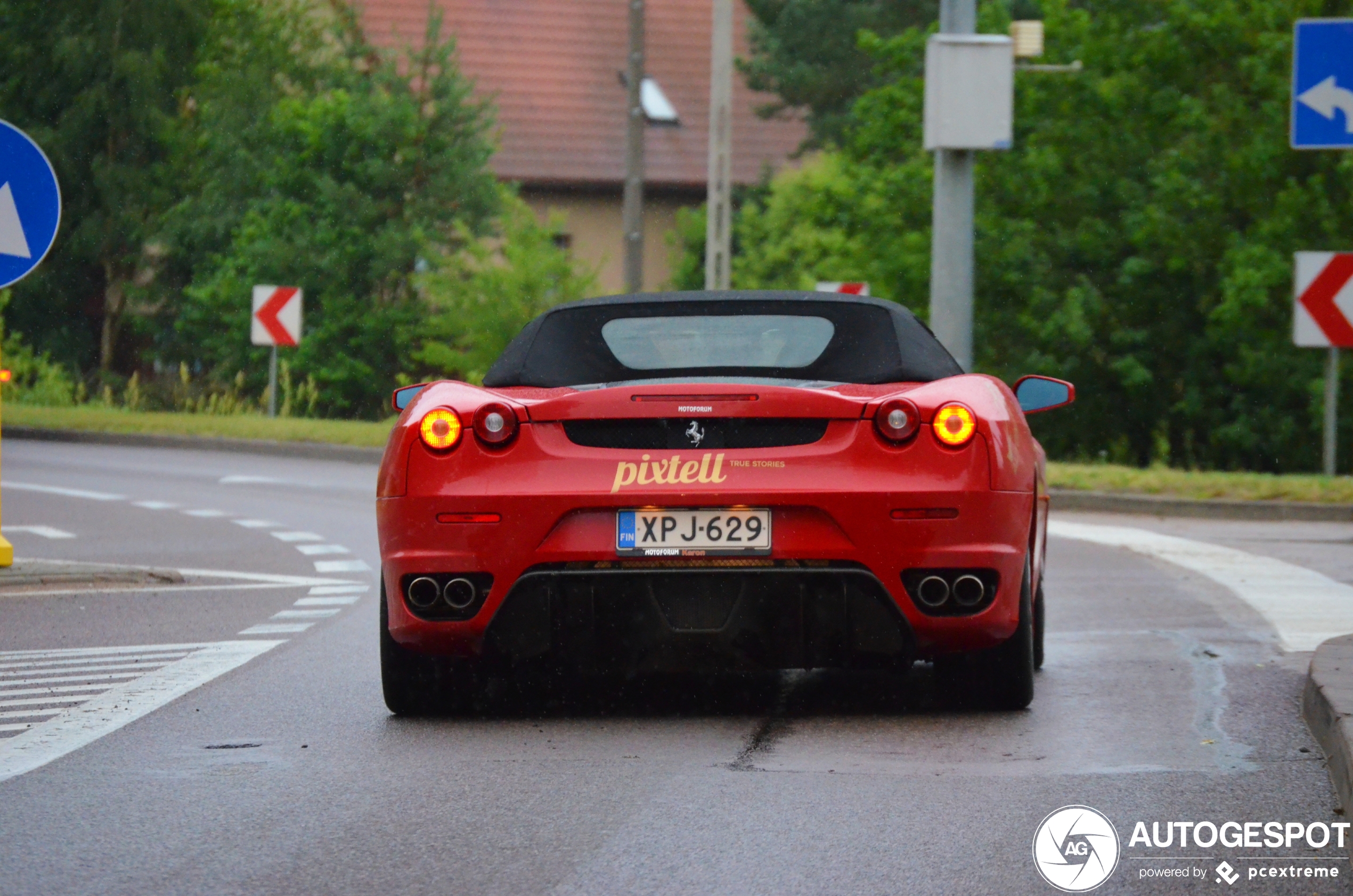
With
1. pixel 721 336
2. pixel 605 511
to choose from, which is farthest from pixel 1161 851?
pixel 721 336

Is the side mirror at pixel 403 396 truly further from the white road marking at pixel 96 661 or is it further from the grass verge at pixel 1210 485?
the grass verge at pixel 1210 485

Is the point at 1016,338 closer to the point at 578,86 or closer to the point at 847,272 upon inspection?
the point at 847,272

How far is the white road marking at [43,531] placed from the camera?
15.5m

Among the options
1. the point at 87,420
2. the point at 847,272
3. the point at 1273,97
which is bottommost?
the point at 87,420

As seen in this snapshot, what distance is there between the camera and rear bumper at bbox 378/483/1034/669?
6.57 m

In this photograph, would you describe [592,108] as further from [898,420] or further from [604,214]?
[898,420]

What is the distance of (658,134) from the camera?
46.3m

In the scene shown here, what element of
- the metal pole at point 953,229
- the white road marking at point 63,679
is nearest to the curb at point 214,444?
the metal pole at point 953,229

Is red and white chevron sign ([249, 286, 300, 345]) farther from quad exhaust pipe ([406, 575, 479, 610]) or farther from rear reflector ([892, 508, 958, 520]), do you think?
rear reflector ([892, 508, 958, 520])

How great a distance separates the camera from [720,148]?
25562 millimetres

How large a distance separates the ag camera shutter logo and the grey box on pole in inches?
503

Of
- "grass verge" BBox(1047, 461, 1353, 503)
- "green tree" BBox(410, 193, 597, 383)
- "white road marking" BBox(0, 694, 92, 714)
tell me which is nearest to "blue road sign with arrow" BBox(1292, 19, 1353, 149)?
"grass verge" BBox(1047, 461, 1353, 503)

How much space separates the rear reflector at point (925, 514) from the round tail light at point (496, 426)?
3.84 ft

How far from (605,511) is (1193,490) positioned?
1326cm
